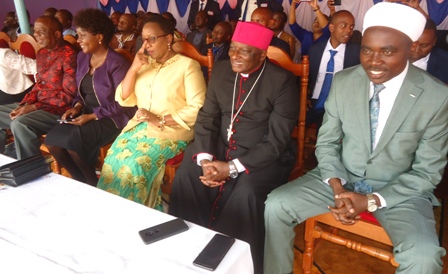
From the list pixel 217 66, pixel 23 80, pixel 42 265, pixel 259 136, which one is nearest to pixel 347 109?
pixel 259 136

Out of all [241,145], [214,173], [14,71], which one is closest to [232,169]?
[214,173]

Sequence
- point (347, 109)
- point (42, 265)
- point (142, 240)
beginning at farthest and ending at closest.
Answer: point (347, 109), point (142, 240), point (42, 265)

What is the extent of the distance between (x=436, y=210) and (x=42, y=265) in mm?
2558

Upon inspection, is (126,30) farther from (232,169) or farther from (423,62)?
(423,62)

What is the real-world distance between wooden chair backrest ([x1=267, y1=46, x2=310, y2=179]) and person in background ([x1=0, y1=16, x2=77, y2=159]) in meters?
1.69

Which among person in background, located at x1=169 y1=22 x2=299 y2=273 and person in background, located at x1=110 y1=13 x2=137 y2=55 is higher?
person in background, located at x1=110 y1=13 x2=137 y2=55

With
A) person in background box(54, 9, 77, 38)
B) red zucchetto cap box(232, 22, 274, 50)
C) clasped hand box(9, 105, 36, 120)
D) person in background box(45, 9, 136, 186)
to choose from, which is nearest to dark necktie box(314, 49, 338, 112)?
red zucchetto cap box(232, 22, 274, 50)

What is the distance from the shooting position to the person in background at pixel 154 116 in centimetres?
229

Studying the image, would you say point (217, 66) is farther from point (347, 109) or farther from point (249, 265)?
point (249, 265)

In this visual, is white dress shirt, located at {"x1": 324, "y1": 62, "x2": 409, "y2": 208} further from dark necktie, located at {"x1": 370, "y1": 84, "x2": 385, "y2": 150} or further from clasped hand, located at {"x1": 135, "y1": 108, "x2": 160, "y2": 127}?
clasped hand, located at {"x1": 135, "y1": 108, "x2": 160, "y2": 127}

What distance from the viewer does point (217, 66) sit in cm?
236

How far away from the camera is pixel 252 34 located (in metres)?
2.02

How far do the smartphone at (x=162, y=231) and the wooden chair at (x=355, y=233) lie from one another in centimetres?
80

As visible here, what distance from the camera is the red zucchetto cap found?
79.4 inches
